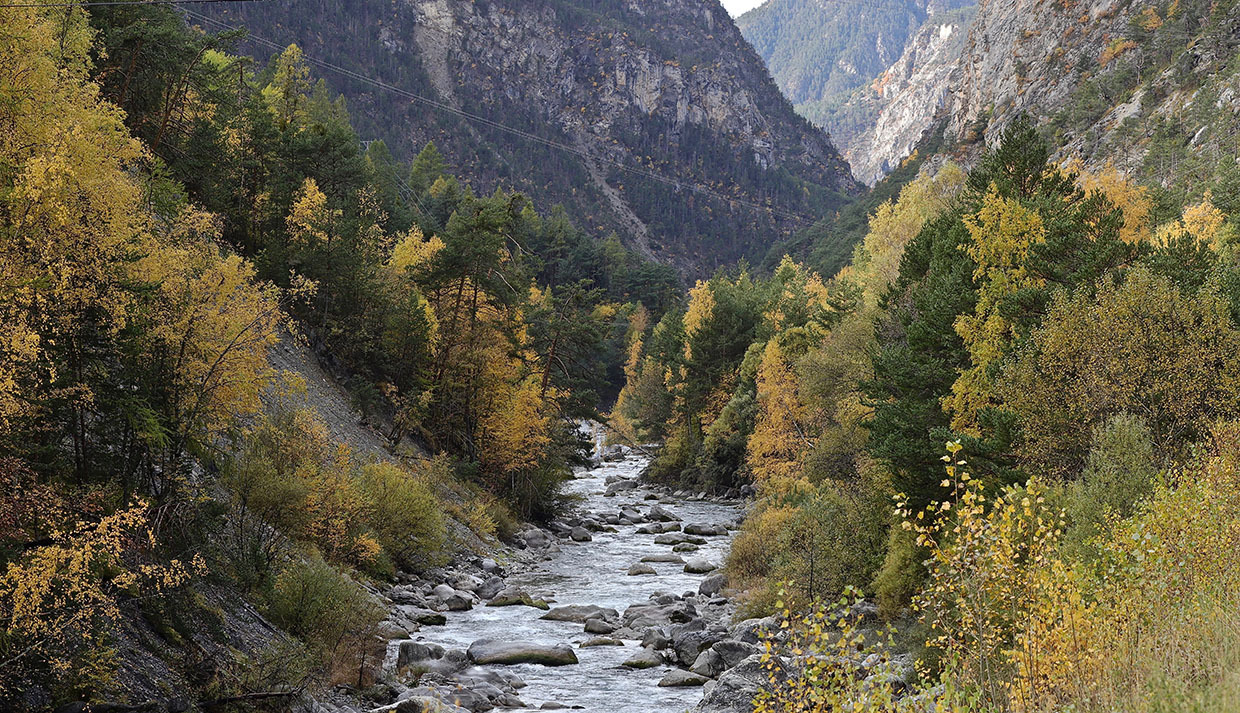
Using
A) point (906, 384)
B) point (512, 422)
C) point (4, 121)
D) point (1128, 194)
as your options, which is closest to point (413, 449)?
point (512, 422)

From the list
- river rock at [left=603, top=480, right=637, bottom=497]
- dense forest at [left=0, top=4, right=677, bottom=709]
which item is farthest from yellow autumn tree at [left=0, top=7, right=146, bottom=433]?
river rock at [left=603, top=480, right=637, bottom=497]

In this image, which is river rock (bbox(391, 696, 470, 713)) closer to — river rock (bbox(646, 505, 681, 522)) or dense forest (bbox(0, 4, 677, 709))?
dense forest (bbox(0, 4, 677, 709))

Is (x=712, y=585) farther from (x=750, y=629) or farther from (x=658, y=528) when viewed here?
(x=658, y=528)

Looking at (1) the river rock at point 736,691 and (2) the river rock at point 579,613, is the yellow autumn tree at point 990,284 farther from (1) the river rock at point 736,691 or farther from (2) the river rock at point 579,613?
(2) the river rock at point 579,613

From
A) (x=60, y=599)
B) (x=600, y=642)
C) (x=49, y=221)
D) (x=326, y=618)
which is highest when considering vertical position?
(x=49, y=221)

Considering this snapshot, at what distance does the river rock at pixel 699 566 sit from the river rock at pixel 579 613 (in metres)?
8.72

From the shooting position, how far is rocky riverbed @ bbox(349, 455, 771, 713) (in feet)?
65.6

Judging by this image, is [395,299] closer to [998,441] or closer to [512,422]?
[512,422]

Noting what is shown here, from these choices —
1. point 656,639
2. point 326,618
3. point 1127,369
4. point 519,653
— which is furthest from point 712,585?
point 1127,369

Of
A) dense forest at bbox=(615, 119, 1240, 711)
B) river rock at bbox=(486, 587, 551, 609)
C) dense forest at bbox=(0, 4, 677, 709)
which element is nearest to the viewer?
dense forest at bbox=(615, 119, 1240, 711)

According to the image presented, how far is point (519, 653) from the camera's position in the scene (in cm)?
2352

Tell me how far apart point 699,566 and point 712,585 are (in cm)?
509

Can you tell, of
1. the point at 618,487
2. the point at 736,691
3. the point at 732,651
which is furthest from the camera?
the point at 618,487

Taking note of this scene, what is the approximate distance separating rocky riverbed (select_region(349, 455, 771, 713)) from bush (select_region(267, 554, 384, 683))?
1072 millimetres
